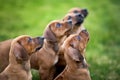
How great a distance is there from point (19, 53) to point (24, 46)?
9.5 inches

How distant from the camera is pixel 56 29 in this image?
10250 mm

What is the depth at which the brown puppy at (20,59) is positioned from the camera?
9.14m

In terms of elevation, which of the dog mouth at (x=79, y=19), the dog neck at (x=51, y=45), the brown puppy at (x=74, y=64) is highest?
the dog mouth at (x=79, y=19)

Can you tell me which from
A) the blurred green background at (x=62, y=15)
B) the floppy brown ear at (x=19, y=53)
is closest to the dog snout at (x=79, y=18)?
the floppy brown ear at (x=19, y=53)

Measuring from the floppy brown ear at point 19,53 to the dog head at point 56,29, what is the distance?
1113 mm

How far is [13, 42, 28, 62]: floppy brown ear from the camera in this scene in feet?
29.9

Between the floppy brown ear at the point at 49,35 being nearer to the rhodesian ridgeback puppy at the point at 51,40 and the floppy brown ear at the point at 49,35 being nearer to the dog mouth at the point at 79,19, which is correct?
the rhodesian ridgeback puppy at the point at 51,40

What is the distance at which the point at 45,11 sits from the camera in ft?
68.8

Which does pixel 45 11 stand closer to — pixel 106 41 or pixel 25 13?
pixel 25 13

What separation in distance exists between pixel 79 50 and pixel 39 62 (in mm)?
943

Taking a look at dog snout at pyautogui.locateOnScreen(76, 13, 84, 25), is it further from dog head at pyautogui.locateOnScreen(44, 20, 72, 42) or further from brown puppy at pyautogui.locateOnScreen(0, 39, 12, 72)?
brown puppy at pyautogui.locateOnScreen(0, 39, 12, 72)

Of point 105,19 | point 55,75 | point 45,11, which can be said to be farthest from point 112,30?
point 55,75

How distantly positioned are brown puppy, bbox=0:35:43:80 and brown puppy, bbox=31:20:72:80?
83 centimetres

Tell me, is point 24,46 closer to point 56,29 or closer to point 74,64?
point 74,64
